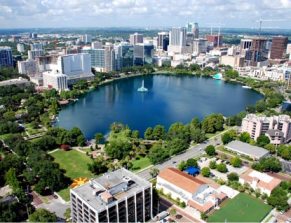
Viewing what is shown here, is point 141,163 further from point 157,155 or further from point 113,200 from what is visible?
point 113,200

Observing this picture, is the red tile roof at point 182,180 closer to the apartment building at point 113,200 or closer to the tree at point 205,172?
the tree at point 205,172

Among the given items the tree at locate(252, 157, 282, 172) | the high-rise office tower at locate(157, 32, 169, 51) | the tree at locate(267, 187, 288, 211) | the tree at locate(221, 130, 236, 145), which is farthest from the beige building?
the high-rise office tower at locate(157, 32, 169, 51)

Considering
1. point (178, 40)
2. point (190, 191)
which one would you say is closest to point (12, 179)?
point (190, 191)

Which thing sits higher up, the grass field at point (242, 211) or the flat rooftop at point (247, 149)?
the flat rooftop at point (247, 149)

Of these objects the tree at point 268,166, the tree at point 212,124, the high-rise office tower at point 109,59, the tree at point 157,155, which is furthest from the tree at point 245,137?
the high-rise office tower at point 109,59

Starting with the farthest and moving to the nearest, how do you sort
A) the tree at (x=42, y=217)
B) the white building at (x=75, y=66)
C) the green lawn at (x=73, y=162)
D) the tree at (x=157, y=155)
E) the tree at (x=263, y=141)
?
the white building at (x=75, y=66), the tree at (x=263, y=141), the tree at (x=157, y=155), the green lawn at (x=73, y=162), the tree at (x=42, y=217)

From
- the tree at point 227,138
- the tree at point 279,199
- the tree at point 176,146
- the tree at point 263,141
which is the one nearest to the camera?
the tree at point 279,199

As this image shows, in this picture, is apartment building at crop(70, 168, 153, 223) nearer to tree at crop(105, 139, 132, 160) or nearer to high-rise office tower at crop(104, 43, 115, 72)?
tree at crop(105, 139, 132, 160)

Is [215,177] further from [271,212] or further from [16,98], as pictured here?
[16,98]
